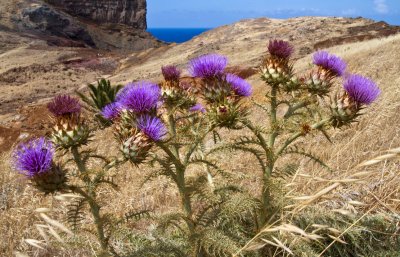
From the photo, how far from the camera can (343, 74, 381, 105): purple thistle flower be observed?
2682mm

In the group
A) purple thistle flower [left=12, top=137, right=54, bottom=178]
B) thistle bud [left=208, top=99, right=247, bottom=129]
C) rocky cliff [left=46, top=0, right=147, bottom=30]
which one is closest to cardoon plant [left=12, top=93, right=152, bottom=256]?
purple thistle flower [left=12, top=137, right=54, bottom=178]

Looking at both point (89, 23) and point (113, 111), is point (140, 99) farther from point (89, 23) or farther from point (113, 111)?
point (89, 23)

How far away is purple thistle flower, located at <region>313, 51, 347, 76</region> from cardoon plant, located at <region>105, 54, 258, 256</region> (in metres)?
0.54

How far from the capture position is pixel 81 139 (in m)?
2.74

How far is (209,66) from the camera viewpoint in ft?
10.1

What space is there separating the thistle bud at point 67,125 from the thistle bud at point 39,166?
0.37 metres

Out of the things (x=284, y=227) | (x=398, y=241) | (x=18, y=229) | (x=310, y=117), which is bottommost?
(x=18, y=229)

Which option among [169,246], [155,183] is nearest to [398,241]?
[169,246]

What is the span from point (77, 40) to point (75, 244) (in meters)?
56.7

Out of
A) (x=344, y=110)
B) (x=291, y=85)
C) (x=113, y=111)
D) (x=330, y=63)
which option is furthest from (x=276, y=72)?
(x=113, y=111)

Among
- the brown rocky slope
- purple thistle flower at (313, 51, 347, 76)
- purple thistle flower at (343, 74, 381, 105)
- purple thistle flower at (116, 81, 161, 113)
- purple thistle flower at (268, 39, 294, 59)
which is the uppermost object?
purple thistle flower at (268, 39, 294, 59)

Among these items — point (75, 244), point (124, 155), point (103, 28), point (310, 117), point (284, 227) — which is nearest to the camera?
point (284, 227)

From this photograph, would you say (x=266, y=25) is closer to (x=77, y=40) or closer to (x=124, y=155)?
(x=77, y=40)

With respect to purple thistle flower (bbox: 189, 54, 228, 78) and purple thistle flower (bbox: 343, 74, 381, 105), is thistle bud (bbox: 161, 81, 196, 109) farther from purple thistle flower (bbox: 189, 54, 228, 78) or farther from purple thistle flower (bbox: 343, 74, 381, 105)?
purple thistle flower (bbox: 343, 74, 381, 105)
